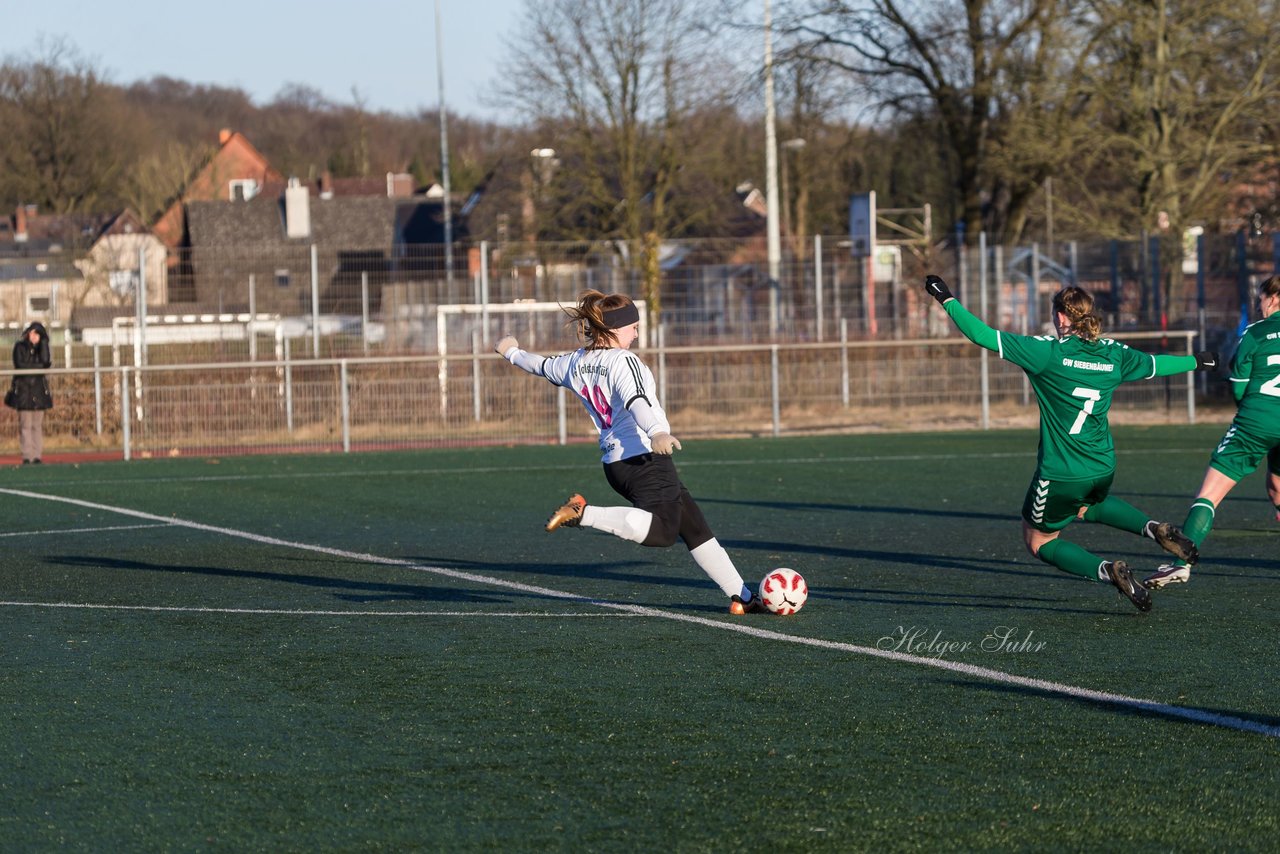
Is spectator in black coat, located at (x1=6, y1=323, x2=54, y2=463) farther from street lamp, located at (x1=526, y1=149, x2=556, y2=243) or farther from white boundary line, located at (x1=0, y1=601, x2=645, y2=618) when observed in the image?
street lamp, located at (x1=526, y1=149, x2=556, y2=243)

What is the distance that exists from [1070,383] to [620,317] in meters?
2.22

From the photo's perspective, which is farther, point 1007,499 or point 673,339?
point 673,339

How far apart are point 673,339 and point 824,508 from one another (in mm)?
11981

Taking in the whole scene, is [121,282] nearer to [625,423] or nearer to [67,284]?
[67,284]

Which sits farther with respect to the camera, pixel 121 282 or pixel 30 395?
pixel 121 282

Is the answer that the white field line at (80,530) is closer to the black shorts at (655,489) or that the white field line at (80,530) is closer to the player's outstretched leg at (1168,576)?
the black shorts at (655,489)

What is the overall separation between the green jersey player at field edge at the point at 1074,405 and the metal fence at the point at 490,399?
1426cm

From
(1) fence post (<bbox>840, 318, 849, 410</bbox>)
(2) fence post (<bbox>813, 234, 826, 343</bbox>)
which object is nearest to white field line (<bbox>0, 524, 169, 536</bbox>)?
(1) fence post (<bbox>840, 318, 849, 410</bbox>)

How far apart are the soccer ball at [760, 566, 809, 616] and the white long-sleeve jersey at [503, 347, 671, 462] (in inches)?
39.5

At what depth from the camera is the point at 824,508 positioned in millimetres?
14250

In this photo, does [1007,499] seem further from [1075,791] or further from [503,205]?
[503,205]

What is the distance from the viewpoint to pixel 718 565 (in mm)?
8328

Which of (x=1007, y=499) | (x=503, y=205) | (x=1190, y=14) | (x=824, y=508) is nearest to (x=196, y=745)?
(x=824, y=508)

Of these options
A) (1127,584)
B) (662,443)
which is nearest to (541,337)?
(662,443)
